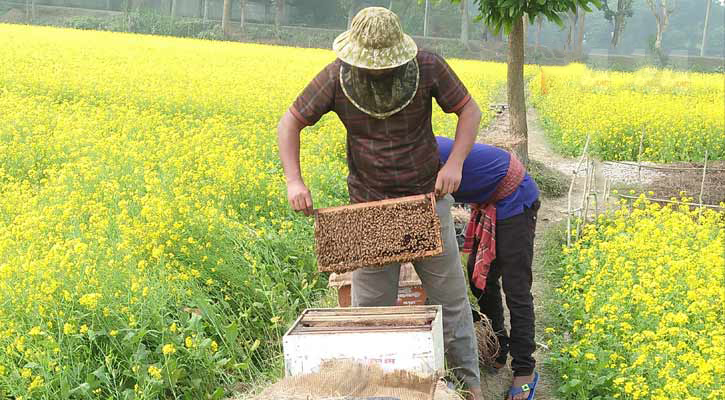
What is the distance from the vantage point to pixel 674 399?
385cm

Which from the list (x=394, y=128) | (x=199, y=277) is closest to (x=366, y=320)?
(x=394, y=128)

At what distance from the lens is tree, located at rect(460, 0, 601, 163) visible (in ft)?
29.5

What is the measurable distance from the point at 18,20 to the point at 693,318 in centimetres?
4921

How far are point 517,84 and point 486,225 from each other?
6441mm

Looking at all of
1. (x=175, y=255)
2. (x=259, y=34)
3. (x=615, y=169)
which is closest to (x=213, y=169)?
(x=175, y=255)

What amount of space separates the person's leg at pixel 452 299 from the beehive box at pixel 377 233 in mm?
248

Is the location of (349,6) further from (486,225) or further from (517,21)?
(486,225)

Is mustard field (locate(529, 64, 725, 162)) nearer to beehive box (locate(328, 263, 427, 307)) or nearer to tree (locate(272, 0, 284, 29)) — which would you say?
beehive box (locate(328, 263, 427, 307))

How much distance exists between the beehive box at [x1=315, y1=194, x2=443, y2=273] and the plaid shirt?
172 mm

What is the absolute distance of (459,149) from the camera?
3.59m

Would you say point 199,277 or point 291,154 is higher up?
point 291,154

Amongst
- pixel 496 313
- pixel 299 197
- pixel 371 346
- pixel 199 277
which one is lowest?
pixel 496 313

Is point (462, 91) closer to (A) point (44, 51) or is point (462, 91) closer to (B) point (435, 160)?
(B) point (435, 160)

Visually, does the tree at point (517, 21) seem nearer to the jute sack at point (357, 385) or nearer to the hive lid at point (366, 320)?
the hive lid at point (366, 320)
